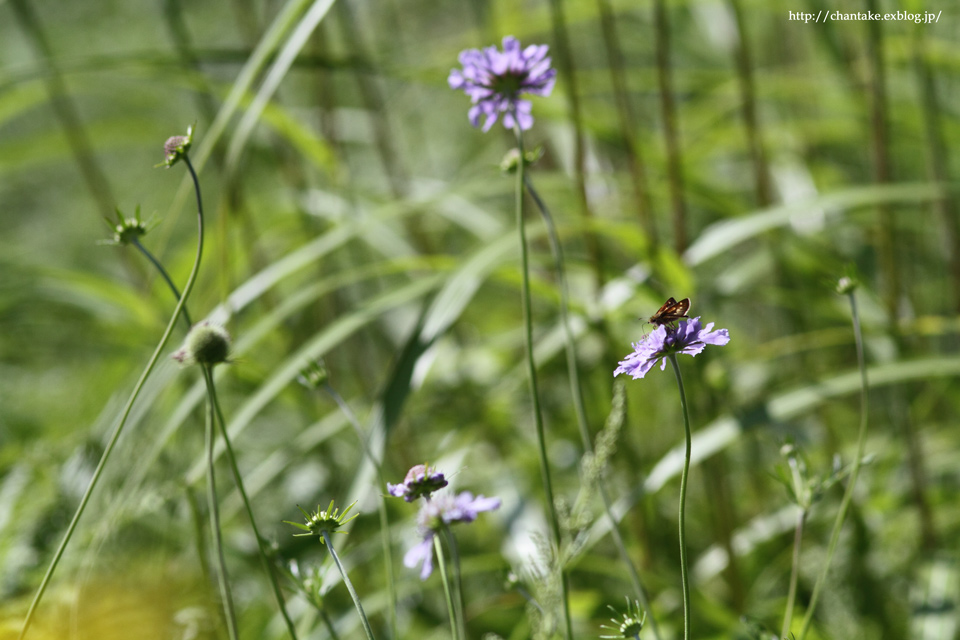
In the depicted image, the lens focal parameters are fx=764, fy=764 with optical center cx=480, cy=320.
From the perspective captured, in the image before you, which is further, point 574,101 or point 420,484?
point 574,101

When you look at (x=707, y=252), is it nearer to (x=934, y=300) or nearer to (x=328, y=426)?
(x=328, y=426)

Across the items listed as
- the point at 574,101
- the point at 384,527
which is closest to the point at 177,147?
the point at 384,527

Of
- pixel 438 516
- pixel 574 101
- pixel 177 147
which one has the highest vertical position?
pixel 574 101

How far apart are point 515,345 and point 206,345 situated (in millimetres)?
811

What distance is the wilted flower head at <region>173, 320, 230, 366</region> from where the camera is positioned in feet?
1.12

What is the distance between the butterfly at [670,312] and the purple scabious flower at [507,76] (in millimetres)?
133

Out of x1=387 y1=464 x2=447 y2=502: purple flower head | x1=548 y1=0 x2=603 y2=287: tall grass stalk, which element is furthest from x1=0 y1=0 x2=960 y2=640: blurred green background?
x1=387 y1=464 x2=447 y2=502: purple flower head

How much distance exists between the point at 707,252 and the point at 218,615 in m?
Answer: 0.56

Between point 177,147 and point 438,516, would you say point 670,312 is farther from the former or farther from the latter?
point 177,147

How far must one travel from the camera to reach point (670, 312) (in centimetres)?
35

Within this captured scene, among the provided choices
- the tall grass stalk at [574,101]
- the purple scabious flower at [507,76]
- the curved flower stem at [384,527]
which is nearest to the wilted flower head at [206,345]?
the curved flower stem at [384,527]

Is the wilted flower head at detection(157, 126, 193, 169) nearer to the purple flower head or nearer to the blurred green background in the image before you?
the blurred green background

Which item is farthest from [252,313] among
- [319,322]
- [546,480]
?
[546,480]

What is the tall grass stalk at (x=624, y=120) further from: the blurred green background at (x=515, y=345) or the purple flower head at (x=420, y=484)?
the purple flower head at (x=420, y=484)
